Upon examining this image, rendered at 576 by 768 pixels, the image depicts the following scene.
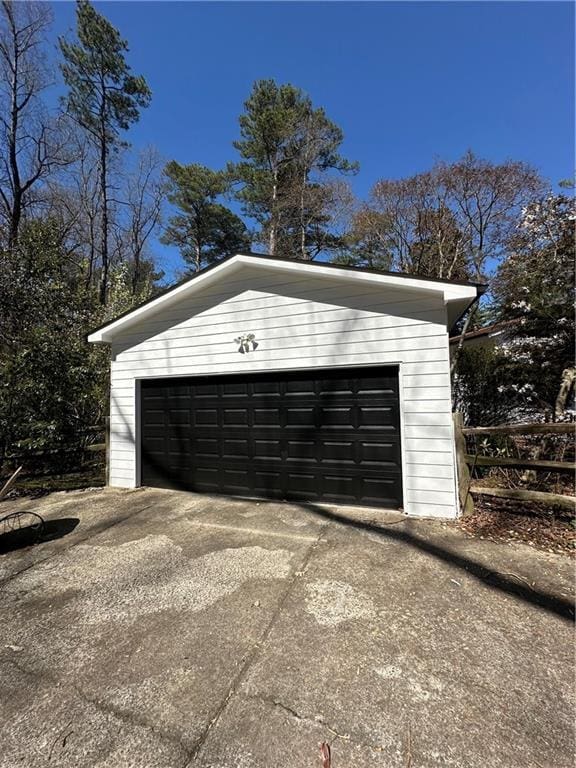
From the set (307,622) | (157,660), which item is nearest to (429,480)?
(307,622)

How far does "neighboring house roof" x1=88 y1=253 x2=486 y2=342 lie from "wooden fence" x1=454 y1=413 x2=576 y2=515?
1562 millimetres

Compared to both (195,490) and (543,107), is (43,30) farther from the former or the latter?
(195,490)

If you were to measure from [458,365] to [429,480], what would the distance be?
563cm

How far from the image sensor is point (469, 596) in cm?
279

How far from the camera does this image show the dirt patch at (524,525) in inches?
145

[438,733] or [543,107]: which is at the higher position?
[543,107]

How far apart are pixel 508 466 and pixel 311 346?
9.69ft

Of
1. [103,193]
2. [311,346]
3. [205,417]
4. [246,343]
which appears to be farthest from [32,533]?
[103,193]

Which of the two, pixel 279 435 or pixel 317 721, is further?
pixel 279 435

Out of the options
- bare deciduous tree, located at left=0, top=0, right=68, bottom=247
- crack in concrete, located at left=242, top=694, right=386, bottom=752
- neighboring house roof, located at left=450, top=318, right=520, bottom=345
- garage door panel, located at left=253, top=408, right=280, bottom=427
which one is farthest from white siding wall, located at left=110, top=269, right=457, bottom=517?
bare deciduous tree, located at left=0, top=0, right=68, bottom=247

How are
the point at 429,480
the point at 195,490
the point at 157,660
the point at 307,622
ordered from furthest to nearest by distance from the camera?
1. the point at 195,490
2. the point at 429,480
3. the point at 307,622
4. the point at 157,660

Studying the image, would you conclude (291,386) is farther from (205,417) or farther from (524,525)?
(524,525)

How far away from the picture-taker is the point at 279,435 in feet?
17.6

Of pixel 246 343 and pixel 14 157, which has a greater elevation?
pixel 14 157
